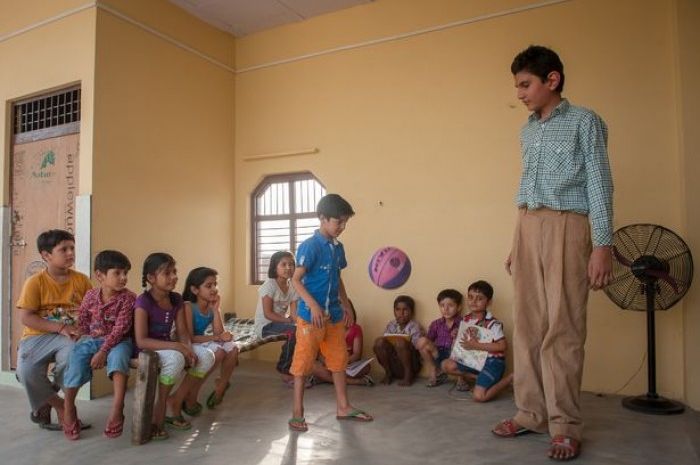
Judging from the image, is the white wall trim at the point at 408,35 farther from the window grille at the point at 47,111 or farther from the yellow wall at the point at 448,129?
the window grille at the point at 47,111

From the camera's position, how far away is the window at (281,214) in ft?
18.5

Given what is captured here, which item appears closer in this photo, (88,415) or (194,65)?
(88,415)

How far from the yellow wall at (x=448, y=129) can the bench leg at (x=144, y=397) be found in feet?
8.06

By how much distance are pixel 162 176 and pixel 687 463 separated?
4.49 meters

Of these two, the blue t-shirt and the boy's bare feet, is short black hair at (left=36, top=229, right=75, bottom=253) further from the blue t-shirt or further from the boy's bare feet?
the boy's bare feet

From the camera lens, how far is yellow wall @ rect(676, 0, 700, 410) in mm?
3729

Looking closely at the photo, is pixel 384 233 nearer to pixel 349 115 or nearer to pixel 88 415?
pixel 349 115

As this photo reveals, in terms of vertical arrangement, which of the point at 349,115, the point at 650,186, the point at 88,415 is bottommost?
the point at 88,415

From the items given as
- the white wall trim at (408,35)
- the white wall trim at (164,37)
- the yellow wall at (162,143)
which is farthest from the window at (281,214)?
the white wall trim at (164,37)

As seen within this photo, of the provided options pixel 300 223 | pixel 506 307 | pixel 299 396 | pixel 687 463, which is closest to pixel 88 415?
pixel 299 396

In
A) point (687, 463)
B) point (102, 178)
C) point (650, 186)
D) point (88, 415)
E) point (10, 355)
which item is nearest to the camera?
point (687, 463)

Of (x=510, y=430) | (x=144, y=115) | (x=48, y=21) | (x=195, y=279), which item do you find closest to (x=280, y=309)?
(x=195, y=279)

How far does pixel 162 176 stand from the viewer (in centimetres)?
507

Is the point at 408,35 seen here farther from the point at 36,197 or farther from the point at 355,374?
the point at 36,197
